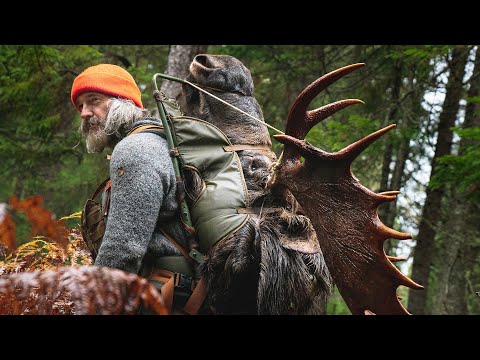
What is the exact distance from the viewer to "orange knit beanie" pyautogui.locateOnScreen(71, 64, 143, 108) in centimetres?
358

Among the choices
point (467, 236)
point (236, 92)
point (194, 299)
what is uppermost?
point (236, 92)

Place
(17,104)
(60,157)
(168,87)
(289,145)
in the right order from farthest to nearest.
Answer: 1. (60,157)
2. (17,104)
3. (168,87)
4. (289,145)

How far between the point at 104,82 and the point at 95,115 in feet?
0.79

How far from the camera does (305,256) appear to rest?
10.1 feet

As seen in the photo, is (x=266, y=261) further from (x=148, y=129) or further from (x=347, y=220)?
(x=148, y=129)

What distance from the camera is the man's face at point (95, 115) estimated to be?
12.0 ft

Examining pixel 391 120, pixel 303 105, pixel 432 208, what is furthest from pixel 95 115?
pixel 432 208

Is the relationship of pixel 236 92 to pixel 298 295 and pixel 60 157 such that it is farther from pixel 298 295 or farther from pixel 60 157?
pixel 60 157

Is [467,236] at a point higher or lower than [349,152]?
lower

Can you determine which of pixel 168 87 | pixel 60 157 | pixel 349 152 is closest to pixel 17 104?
pixel 60 157

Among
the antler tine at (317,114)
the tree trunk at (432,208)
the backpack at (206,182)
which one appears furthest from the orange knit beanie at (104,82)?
the tree trunk at (432,208)

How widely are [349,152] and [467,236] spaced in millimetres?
7064

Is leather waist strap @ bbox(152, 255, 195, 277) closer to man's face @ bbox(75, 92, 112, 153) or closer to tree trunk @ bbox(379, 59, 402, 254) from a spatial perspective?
man's face @ bbox(75, 92, 112, 153)

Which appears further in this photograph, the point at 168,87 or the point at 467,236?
the point at 467,236
